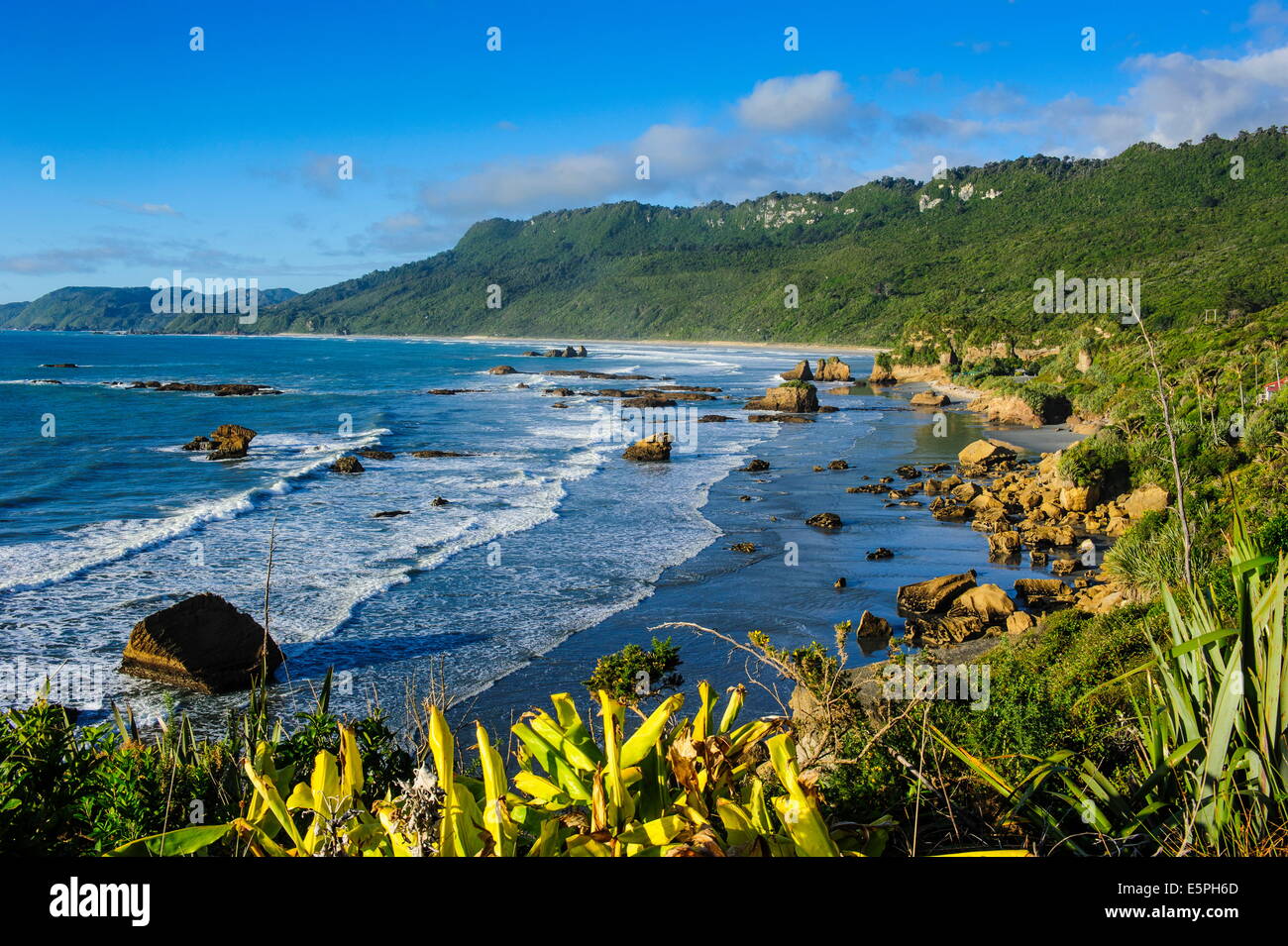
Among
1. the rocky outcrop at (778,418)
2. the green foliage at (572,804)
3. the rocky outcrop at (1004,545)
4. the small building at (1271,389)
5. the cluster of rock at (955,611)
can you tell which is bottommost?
the cluster of rock at (955,611)

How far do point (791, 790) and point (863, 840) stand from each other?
33 cm

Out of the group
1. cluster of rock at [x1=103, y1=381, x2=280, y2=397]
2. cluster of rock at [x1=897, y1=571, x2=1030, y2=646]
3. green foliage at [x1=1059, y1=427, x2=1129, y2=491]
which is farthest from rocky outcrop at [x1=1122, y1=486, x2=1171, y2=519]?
cluster of rock at [x1=103, y1=381, x2=280, y2=397]

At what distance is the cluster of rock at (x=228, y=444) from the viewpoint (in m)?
34.2

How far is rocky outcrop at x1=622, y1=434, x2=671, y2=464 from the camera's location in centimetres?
3325

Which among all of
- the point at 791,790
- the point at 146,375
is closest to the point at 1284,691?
the point at 791,790

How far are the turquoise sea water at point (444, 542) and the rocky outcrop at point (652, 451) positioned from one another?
1.76ft

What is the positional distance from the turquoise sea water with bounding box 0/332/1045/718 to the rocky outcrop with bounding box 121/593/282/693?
0.29m

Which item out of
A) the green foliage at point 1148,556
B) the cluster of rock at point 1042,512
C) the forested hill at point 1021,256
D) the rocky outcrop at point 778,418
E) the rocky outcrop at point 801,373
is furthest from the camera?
the rocky outcrop at point 801,373

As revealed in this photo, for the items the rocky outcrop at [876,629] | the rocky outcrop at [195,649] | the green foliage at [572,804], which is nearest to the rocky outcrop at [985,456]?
the rocky outcrop at [876,629]

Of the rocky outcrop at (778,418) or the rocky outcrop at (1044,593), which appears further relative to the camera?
the rocky outcrop at (778,418)

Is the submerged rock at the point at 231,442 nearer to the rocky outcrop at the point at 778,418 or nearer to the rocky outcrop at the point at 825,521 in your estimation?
the rocky outcrop at the point at 825,521

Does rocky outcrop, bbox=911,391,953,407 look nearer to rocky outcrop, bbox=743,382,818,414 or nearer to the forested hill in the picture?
rocky outcrop, bbox=743,382,818,414

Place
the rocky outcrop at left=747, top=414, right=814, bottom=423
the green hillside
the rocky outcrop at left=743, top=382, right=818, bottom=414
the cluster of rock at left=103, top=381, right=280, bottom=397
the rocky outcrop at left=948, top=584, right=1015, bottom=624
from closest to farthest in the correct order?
the rocky outcrop at left=948, top=584, right=1015, bottom=624 → the rocky outcrop at left=747, top=414, right=814, bottom=423 → the rocky outcrop at left=743, top=382, right=818, bottom=414 → the cluster of rock at left=103, top=381, right=280, bottom=397 → the green hillside

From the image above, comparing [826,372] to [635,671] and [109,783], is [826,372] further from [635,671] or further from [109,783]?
[109,783]
